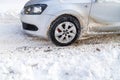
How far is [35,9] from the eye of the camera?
6.88 metres

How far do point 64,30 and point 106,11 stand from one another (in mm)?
1086

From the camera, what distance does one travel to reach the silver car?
265 inches

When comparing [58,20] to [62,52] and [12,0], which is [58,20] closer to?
[62,52]

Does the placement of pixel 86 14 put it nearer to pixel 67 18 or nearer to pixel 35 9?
pixel 67 18

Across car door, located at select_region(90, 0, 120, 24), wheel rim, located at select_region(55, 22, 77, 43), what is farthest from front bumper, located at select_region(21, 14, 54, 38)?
car door, located at select_region(90, 0, 120, 24)

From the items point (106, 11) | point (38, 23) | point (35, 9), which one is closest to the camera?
point (38, 23)

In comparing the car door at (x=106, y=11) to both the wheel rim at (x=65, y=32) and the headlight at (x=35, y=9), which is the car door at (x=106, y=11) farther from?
the headlight at (x=35, y=9)

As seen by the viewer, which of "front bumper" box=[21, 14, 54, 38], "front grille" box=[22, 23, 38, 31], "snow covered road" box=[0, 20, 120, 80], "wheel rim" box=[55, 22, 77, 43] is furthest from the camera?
"front grille" box=[22, 23, 38, 31]

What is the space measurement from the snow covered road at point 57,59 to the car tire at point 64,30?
0.18m

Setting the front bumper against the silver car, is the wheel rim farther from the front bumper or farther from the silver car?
the front bumper

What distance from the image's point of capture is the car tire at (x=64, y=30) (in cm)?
678

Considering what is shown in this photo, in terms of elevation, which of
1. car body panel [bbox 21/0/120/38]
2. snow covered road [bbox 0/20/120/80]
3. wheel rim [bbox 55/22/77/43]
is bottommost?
snow covered road [bbox 0/20/120/80]

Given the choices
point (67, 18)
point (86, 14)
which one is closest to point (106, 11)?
point (86, 14)

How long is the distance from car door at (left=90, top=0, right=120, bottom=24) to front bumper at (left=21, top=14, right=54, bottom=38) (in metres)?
1.05
